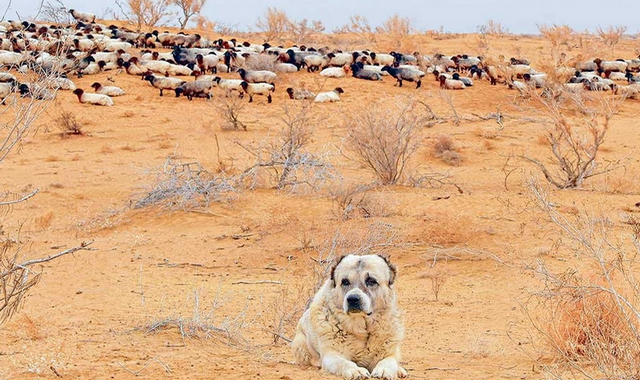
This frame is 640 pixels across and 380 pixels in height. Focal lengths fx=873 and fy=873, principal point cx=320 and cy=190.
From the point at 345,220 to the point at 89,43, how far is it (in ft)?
77.1

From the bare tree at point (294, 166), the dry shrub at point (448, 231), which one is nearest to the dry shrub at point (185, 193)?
the bare tree at point (294, 166)

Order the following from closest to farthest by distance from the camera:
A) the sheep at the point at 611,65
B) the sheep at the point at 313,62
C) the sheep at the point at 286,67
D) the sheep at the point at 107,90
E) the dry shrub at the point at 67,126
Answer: the dry shrub at the point at 67,126 → the sheep at the point at 107,90 → the sheep at the point at 286,67 → the sheep at the point at 313,62 → the sheep at the point at 611,65

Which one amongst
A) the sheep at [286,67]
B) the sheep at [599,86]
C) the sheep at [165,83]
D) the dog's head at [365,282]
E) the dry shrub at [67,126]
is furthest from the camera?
the sheep at [286,67]

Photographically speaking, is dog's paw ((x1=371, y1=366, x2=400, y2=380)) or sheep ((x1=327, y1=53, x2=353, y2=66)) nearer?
dog's paw ((x1=371, y1=366, x2=400, y2=380))

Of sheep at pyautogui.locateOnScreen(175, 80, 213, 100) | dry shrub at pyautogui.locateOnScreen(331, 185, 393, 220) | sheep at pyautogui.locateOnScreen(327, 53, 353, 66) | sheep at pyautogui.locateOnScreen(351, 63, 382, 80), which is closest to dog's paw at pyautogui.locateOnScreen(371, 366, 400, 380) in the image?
dry shrub at pyautogui.locateOnScreen(331, 185, 393, 220)

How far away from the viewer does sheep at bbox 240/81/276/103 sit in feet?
92.0

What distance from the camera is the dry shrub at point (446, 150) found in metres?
19.4

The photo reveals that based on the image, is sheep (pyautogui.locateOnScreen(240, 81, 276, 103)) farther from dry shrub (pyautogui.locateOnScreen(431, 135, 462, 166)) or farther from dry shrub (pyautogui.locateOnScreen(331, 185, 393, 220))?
dry shrub (pyautogui.locateOnScreen(331, 185, 393, 220))

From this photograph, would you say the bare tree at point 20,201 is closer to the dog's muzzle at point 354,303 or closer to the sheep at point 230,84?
the dog's muzzle at point 354,303

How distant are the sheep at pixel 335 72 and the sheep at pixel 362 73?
31cm

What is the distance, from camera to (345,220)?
12500 millimetres

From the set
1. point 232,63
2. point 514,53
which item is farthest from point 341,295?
point 514,53

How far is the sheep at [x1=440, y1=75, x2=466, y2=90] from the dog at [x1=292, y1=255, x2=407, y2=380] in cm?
2550

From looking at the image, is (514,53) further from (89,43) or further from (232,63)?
(89,43)
